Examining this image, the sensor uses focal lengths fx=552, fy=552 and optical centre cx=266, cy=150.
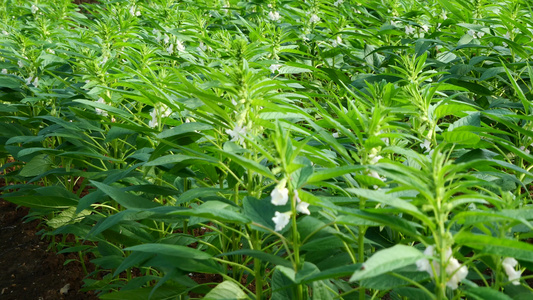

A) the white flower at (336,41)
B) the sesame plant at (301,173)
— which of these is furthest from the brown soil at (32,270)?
the white flower at (336,41)

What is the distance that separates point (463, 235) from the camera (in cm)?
122

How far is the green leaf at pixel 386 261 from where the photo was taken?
1.08 m

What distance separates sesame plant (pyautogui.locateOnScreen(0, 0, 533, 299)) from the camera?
1.32 meters

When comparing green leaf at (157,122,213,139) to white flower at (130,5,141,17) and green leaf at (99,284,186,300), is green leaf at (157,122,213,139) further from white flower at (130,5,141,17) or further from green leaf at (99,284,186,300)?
white flower at (130,5,141,17)

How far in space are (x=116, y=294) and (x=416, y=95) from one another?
4.24 ft

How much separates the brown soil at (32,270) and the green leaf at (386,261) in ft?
7.44

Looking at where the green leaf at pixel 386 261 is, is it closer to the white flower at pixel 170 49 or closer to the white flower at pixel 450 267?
the white flower at pixel 450 267

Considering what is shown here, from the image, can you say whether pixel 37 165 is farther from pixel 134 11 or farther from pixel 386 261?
pixel 134 11

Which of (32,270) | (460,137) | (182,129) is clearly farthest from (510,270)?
(32,270)

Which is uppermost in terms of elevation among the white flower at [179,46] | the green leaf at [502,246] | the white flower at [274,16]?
the green leaf at [502,246]

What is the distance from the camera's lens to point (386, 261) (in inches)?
43.9

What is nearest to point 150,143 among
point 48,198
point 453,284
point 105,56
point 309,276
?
point 48,198

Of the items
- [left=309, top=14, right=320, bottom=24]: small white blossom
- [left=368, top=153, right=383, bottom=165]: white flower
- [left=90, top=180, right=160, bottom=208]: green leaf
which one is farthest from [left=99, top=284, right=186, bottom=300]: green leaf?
[left=309, top=14, right=320, bottom=24]: small white blossom

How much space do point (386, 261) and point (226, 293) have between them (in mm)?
604
